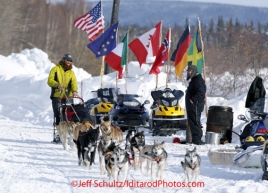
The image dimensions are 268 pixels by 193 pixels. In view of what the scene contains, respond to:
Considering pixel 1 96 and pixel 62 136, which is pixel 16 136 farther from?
pixel 1 96

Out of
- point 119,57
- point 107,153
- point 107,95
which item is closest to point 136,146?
point 107,153

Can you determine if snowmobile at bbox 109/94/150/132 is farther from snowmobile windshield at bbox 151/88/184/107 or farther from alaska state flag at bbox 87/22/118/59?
alaska state flag at bbox 87/22/118/59

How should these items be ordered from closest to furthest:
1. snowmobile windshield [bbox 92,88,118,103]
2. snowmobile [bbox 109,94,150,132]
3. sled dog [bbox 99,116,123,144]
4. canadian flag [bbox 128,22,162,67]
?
sled dog [bbox 99,116,123,144] → snowmobile [bbox 109,94,150,132] → snowmobile windshield [bbox 92,88,118,103] → canadian flag [bbox 128,22,162,67]

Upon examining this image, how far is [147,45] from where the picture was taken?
22.7m

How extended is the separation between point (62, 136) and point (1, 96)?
43.8ft

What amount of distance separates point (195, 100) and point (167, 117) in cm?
219

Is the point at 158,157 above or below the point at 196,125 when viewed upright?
below

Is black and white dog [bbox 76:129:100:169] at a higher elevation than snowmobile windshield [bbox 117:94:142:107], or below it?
below

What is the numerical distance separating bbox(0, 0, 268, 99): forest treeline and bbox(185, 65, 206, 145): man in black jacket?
1279cm

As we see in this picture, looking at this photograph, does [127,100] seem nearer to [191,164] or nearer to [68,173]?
[68,173]

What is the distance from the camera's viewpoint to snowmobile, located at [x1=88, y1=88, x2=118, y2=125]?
1967cm

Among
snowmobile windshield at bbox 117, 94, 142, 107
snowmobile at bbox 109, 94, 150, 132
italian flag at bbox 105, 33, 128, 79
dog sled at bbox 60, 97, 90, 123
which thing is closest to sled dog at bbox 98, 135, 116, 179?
dog sled at bbox 60, 97, 90, 123

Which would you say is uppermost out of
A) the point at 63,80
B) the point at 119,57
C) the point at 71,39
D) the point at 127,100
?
the point at 71,39

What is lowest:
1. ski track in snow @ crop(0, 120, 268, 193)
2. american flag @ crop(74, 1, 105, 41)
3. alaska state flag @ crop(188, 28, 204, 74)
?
ski track in snow @ crop(0, 120, 268, 193)
